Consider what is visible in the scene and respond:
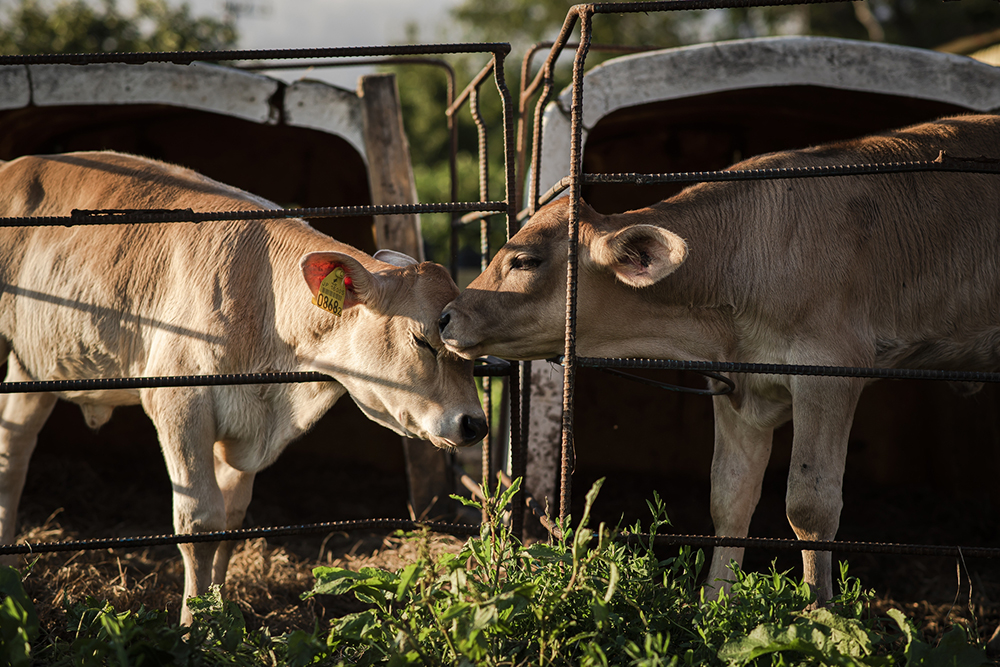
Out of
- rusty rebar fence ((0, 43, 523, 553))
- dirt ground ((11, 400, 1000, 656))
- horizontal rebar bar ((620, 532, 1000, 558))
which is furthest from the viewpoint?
dirt ground ((11, 400, 1000, 656))

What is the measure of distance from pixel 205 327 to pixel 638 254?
5.90 ft

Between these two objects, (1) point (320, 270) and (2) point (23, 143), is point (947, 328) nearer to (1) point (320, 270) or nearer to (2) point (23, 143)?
(1) point (320, 270)

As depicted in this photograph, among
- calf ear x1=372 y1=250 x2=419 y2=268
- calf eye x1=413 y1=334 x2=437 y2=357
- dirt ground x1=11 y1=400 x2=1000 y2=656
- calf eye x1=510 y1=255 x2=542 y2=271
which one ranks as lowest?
dirt ground x1=11 y1=400 x2=1000 y2=656

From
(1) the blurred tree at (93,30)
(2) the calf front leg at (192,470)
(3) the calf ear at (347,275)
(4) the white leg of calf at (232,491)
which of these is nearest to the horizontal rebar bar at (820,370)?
(3) the calf ear at (347,275)

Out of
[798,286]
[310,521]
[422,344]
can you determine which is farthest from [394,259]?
[310,521]

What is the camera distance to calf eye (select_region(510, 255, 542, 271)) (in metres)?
3.17

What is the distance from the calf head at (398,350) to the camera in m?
3.27

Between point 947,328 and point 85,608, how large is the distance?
3339mm

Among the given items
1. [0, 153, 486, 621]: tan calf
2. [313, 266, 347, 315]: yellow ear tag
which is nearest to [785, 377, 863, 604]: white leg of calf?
[0, 153, 486, 621]: tan calf

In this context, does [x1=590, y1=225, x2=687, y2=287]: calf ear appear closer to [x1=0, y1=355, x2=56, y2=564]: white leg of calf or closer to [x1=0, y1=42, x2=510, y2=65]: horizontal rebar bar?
[x1=0, y1=42, x2=510, y2=65]: horizontal rebar bar

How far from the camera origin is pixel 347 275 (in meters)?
3.29

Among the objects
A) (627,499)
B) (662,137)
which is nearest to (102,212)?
(627,499)

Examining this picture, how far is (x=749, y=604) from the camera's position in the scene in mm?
2441

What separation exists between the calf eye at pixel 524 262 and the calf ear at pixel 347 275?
569mm
